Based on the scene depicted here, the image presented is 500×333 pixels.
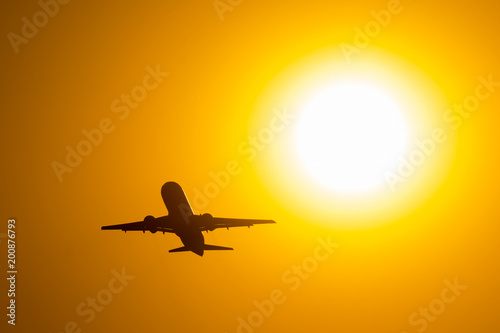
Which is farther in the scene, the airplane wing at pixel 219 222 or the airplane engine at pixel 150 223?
the airplane engine at pixel 150 223

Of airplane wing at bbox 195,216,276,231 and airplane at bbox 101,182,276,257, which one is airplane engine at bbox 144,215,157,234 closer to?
airplane at bbox 101,182,276,257

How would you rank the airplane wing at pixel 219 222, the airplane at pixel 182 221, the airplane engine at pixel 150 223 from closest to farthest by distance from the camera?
1. the airplane wing at pixel 219 222
2. the airplane at pixel 182 221
3. the airplane engine at pixel 150 223

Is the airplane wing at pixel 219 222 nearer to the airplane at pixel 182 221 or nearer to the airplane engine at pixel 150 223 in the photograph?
the airplane at pixel 182 221

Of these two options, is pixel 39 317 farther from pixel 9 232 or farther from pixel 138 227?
pixel 138 227

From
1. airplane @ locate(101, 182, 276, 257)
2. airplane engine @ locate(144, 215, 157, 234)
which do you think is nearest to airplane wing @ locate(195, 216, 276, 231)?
airplane @ locate(101, 182, 276, 257)

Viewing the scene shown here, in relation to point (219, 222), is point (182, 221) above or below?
above

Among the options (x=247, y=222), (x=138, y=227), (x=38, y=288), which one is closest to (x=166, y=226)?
(x=138, y=227)

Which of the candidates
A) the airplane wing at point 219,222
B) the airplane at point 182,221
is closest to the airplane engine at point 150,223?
the airplane at point 182,221

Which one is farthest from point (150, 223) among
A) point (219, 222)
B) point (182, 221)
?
point (219, 222)

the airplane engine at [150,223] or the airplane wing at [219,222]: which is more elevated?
the airplane engine at [150,223]

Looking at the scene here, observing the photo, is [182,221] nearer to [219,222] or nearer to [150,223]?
[150,223]

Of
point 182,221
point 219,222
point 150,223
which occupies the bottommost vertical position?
point 219,222
